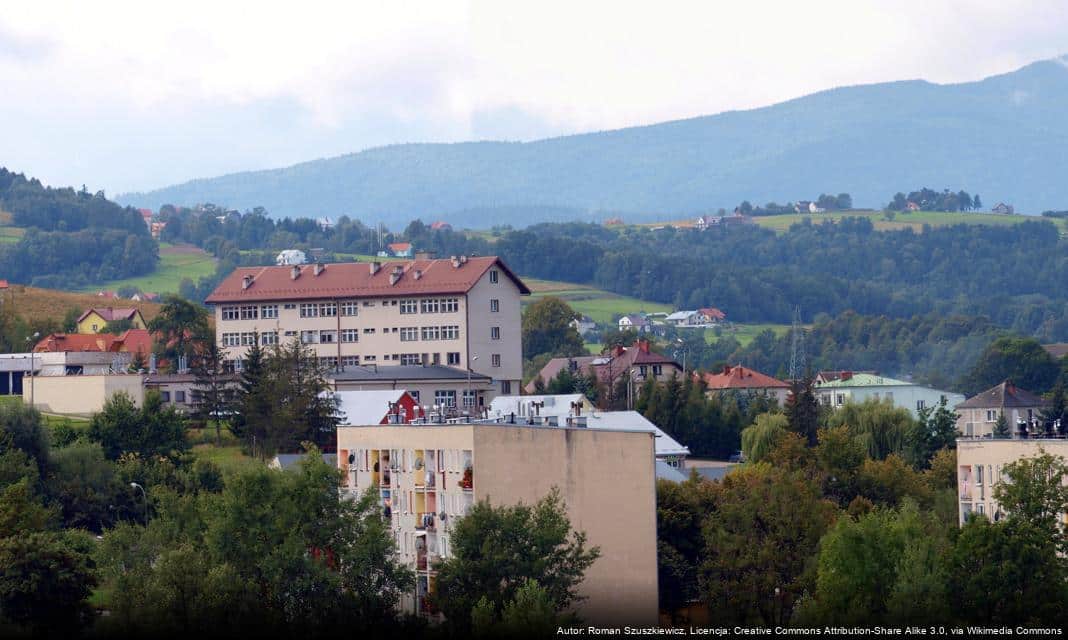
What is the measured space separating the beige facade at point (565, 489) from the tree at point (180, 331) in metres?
69.8

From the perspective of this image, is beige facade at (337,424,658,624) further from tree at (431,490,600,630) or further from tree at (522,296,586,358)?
tree at (522,296,586,358)

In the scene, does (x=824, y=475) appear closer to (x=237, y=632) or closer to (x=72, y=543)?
(x=72, y=543)

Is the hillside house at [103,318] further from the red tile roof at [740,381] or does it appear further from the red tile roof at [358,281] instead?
the red tile roof at [740,381]

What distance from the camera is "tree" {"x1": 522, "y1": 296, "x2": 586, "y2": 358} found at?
18038 cm

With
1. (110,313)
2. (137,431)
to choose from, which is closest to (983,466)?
(137,431)

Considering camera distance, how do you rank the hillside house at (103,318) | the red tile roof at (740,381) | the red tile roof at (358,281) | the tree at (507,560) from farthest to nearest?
the hillside house at (103,318) → the red tile roof at (740,381) → the red tile roof at (358,281) → the tree at (507,560)

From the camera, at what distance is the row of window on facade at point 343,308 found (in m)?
118

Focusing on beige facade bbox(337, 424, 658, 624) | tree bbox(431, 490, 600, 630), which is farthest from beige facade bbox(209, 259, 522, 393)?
tree bbox(431, 490, 600, 630)

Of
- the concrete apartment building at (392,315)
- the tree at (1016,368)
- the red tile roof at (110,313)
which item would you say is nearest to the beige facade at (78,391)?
the concrete apartment building at (392,315)

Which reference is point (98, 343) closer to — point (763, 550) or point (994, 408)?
point (994, 408)

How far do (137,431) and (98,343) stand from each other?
41225 mm

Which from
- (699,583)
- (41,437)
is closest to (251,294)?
(41,437)

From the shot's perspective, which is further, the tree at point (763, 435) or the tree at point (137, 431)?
the tree at point (763, 435)

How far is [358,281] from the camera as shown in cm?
12275
